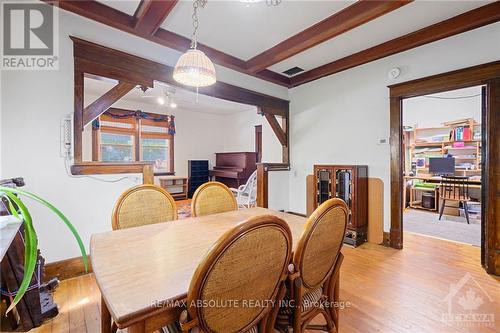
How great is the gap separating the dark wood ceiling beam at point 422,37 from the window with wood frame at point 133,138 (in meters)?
4.72

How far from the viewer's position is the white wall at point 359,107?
2.66 m

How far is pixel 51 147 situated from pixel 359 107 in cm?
382

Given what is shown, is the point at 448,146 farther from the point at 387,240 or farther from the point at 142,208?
the point at 142,208

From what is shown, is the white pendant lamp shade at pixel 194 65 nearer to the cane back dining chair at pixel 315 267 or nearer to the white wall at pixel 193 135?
the cane back dining chair at pixel 315 267

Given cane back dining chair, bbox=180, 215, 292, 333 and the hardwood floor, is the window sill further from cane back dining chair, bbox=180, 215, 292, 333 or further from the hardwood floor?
cane back dining chair, bbox=180, 215, 292, 333

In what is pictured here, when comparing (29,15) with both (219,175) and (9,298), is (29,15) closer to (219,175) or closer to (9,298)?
(9,298)

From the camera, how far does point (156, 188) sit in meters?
1.90

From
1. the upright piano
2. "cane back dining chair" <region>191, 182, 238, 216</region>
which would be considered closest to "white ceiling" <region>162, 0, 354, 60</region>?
"cane back dining chair" <region>191, 182, 238, 216</region>

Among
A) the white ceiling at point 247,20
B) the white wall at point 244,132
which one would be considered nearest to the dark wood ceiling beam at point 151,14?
the white ceiling at point 247,20

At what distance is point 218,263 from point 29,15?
295cm

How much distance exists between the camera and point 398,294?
6.73 ft

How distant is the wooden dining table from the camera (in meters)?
0.78

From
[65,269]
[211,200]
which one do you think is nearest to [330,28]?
[211,200]

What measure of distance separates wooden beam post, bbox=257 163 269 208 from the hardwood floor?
1596mm
